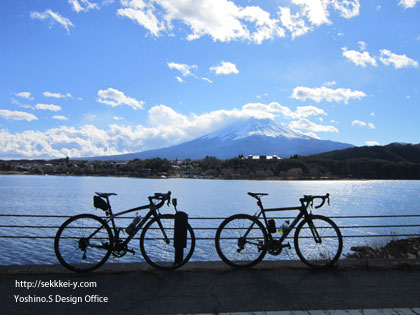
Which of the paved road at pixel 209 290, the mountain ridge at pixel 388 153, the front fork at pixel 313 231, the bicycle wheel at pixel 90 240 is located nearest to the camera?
the paved road at pixel 209 290

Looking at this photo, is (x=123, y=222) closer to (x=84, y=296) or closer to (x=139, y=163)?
(x=84, y=296)

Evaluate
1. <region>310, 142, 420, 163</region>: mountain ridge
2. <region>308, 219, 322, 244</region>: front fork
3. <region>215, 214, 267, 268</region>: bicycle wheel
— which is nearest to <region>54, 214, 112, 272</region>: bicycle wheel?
<region>215, 214, 267, 268</region>: bicycle wheel

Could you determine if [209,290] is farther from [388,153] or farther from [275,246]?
[388,153]

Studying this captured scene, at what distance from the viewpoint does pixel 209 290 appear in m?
4.24

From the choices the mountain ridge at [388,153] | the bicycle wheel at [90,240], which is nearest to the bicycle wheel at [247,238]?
the bicycle wheel at [90,240]

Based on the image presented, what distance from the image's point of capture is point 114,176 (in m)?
178

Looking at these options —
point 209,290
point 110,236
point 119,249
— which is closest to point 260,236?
point 209,290

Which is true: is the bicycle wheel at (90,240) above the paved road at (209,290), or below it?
above

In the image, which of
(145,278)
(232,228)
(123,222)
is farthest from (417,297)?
(123,222)

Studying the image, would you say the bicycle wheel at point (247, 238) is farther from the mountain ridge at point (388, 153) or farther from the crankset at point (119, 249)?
the mountain ridge at point (388, 153)

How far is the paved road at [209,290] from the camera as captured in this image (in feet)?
12.4

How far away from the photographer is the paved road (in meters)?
3.78

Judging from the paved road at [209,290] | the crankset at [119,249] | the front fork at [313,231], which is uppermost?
the front fork at [313,231]

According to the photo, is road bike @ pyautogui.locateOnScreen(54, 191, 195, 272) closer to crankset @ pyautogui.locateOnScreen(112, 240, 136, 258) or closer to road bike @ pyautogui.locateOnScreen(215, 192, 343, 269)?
crankset @ pyautogui.locateOnScreen(112, 240, 136, 258)
